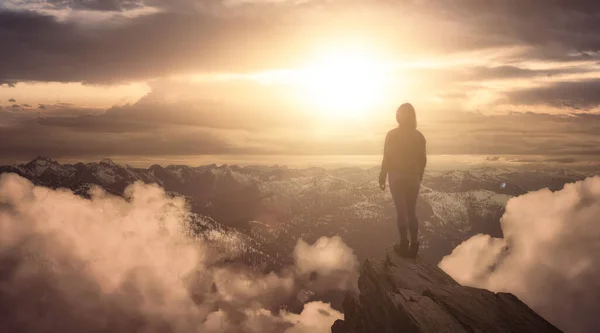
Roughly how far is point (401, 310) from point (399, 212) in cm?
473

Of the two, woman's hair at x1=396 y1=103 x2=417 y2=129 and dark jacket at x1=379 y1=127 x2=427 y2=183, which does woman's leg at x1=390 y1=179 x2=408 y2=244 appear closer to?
dark jacket at x1=379 y1=127 x2=427 y2=183

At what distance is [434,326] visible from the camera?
56.1 feet

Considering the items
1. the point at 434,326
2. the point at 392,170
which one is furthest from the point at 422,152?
the point at 434,326

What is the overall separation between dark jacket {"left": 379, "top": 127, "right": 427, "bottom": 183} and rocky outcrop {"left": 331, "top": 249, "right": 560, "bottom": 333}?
5709 mm

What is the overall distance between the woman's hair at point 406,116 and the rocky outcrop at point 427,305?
26.2ft

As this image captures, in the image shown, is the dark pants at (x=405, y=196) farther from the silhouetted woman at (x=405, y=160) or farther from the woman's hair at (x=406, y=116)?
the woman's hair at (x=406, y=116)

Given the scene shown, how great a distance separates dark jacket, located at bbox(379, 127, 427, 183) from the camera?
68.6 feet

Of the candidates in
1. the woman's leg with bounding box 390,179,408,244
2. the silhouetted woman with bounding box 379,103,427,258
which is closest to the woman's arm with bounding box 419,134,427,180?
the silhouetted woman with bounding box 379,103,427,258

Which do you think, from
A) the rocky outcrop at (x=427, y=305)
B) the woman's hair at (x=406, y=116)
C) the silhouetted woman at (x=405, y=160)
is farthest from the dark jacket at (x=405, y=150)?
the rocky outcrop at (x=427, y=305)

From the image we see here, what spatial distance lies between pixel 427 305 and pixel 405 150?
7241 mm

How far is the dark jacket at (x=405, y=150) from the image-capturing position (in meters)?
20.9

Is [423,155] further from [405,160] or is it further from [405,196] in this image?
[405,196]

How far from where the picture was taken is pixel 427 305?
1883 cm

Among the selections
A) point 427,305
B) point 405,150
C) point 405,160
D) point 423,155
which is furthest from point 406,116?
point 427,305
